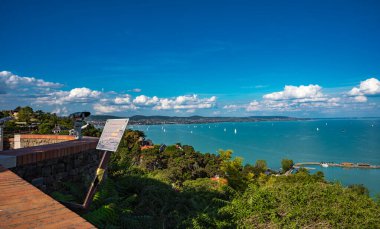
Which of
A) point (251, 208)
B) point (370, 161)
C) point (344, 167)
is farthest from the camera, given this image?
point (370, 161)

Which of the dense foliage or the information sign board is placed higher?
the information sign board

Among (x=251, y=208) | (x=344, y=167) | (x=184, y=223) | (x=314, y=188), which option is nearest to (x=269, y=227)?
(x=251, y=208)

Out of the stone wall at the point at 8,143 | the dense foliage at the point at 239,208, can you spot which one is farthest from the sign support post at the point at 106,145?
the stone wall at the point at 8,143

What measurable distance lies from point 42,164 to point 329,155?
319ft

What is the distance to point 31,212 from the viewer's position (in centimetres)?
199

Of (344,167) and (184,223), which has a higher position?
(184,223)

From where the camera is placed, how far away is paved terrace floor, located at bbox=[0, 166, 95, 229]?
70.9 inches

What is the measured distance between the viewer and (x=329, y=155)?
89062mm

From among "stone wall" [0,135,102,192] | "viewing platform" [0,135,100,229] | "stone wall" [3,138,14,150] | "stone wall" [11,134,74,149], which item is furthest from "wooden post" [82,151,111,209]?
"stone wall" [3,138,14,150]

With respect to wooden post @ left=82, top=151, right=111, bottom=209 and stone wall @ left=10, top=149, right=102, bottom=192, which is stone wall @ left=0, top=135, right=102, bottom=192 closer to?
stone wall @ left=10, top=149, right=102, bottom=192

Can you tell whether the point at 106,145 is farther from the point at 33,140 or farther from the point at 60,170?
the point at 33,140

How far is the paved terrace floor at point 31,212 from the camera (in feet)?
5.91

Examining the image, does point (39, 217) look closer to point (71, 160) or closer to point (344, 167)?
point (71, 160)

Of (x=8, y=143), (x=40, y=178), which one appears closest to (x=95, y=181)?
(x=40, y=178)
